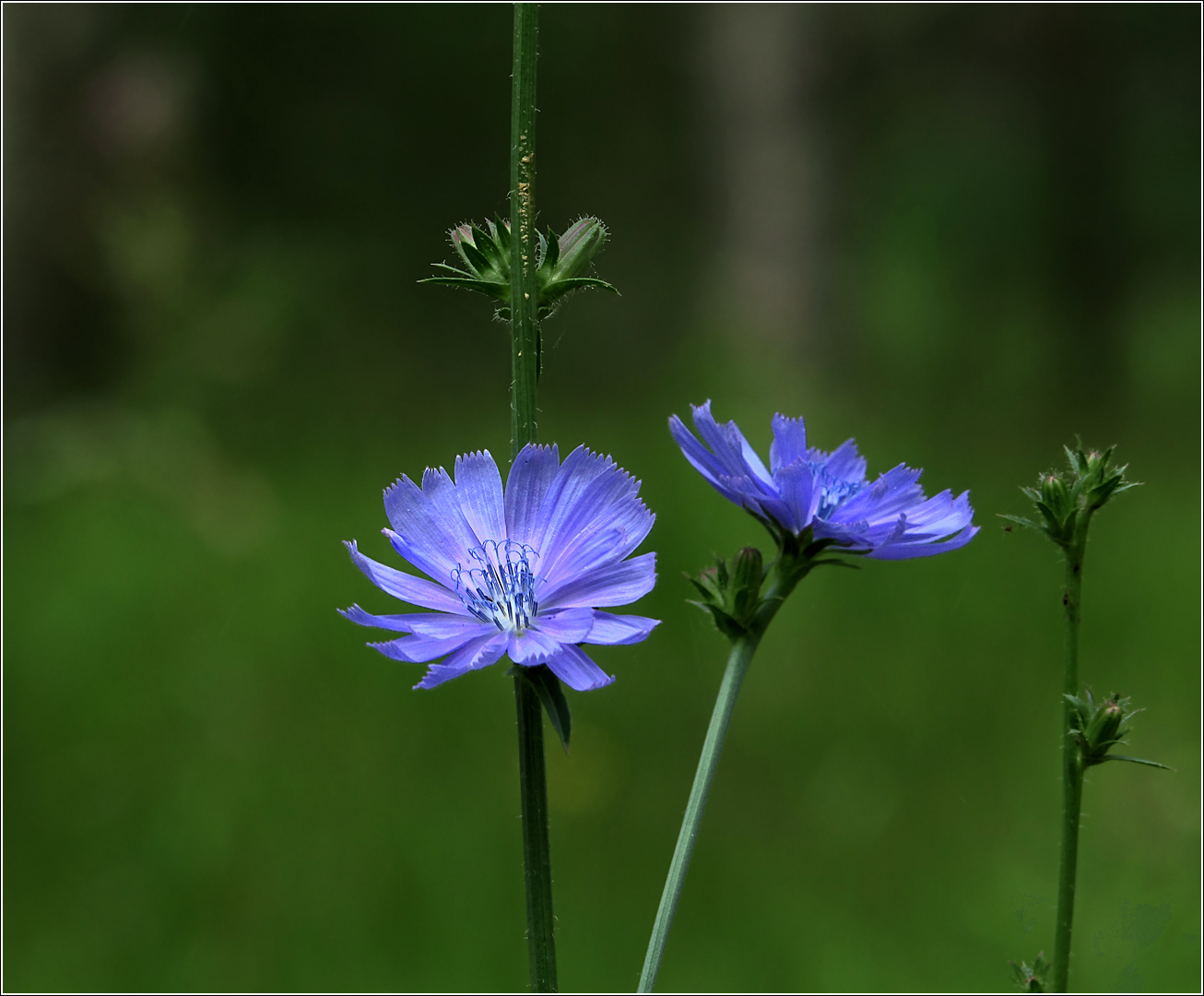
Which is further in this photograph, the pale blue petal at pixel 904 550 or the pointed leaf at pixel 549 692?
the pale blue petal at pixel 904 550

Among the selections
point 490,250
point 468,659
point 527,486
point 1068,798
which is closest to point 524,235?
point 490,250

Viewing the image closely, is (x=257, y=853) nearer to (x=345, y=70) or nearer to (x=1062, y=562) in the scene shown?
(x=1062, y=562)

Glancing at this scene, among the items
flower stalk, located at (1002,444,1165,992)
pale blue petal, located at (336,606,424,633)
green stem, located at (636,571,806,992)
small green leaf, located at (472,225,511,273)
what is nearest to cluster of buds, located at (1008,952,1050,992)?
flower stalk, located at (1002,444,1165,992)

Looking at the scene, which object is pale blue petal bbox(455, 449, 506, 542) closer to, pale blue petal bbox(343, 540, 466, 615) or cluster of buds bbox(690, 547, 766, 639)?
pale blue petal bbox(343, 540, 466, 615)

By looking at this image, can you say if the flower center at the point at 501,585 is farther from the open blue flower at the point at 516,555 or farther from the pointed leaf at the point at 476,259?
the pointed leaf at the point at 476,259

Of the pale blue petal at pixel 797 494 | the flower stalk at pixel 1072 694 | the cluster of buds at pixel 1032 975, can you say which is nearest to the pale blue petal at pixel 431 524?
the pale blue petal at pixel 797 494

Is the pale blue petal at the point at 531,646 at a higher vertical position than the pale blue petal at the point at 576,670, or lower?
higher

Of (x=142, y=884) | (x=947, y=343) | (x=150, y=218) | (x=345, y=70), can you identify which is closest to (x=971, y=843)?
(x=142, y=884)
